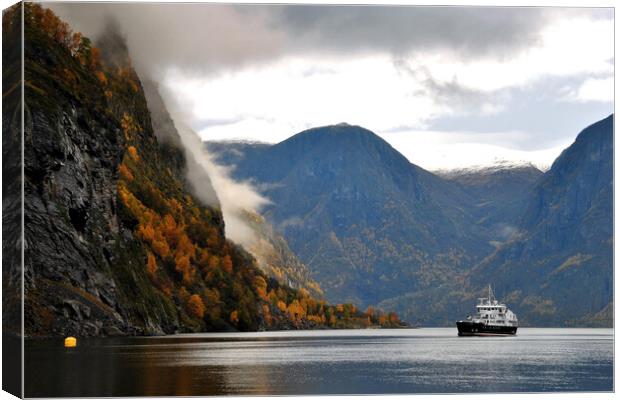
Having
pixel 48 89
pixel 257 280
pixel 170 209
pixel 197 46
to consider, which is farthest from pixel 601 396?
pixel 257 280

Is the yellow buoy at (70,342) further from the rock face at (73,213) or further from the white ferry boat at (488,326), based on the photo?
the white ferry boat at (488,326)

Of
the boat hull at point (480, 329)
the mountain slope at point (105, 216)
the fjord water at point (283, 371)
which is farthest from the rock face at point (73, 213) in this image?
the boat hull at point (480, 329)

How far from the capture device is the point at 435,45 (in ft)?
209

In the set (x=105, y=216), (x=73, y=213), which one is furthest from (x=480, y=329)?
(x=73, y=213)

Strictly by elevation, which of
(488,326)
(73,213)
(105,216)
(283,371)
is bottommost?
(488,326)

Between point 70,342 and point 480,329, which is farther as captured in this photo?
point 480,329

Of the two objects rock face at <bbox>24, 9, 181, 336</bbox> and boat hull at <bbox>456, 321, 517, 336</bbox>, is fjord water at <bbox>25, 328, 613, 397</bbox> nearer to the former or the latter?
rock face at <bbox>24, 9, 181, 336</bbox>

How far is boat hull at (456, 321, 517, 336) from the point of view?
151 meters

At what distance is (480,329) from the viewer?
151 m

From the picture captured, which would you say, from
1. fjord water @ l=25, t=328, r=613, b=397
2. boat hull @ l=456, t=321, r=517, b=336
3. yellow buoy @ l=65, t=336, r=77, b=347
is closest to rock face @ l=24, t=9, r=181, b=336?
yellow buoy @ l=65, t=336, r=77, b=347

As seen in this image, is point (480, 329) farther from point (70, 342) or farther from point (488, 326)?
point (70, 342)

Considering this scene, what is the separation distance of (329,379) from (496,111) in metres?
33.9

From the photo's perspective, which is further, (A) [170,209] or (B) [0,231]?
(A) [170,209]

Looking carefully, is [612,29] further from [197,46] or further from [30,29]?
[30,29]
